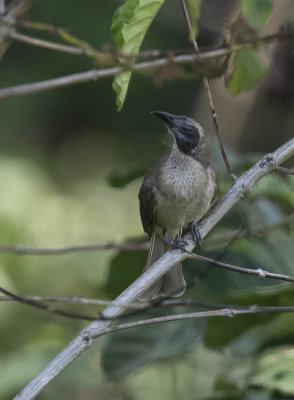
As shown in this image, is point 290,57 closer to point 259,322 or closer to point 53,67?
point 259,322

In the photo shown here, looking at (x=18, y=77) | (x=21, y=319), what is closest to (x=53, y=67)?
(x=18, y=77)

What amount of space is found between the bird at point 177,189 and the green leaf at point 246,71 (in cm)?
91

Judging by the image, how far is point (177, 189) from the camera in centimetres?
387

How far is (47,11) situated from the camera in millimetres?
6961

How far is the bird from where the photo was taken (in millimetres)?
3783

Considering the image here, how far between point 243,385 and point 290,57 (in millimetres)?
2558

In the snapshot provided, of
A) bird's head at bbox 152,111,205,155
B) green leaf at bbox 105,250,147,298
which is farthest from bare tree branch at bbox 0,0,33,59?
green leaf at bbox 105,250,147,298

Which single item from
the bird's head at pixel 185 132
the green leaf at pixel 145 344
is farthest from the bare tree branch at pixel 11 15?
the green leaf at pixel 145 344

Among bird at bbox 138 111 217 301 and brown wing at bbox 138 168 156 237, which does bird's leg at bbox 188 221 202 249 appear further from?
brown wing at bbox 138 168 156 237

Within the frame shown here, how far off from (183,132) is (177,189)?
0.93 ft

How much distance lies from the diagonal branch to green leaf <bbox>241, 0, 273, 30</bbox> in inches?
22.6

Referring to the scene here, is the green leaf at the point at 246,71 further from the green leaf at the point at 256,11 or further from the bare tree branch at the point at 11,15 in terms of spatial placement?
the bare tree branch at the point at 11,15

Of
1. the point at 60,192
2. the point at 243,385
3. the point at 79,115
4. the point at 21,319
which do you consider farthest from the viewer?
the point at 79,115

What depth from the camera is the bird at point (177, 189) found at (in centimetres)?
378
